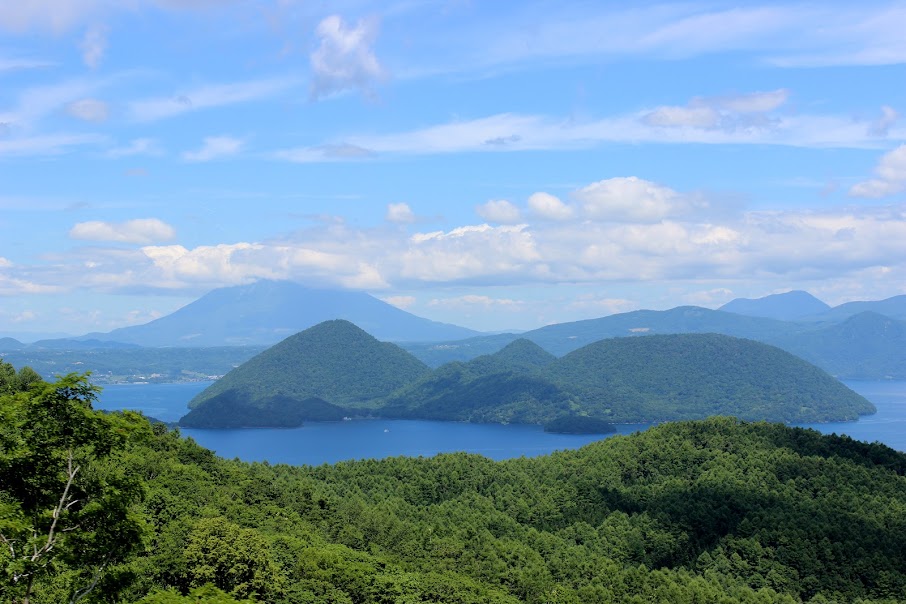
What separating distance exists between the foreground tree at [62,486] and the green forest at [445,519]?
5 cm

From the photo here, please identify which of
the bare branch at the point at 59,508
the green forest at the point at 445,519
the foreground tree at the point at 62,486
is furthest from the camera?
the green forest at the point at 445,519

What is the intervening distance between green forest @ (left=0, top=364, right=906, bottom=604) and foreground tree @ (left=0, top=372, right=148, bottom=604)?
0.16 ft

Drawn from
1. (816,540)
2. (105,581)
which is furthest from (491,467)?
(105,581)

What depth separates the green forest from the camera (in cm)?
1864

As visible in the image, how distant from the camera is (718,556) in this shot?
94.4m

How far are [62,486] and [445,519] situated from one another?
80263 millimetres

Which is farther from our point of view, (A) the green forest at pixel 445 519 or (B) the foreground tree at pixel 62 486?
(A) the green forest at pixel 445 519

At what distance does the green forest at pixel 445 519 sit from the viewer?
1864 centimetres

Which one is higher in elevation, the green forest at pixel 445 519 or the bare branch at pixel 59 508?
the bare branch at pixel 59 508

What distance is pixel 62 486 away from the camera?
18.8m

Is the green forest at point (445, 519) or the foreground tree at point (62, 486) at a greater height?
the foreground tree at point (62, 486)

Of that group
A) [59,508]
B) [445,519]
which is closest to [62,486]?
[59,508]

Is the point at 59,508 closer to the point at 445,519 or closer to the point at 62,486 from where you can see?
the point at 62,486

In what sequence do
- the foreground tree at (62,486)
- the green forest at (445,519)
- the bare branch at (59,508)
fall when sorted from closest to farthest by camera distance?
the bare branch at (59,508) < the foreground tree at (62,486) < the green forest at (445,519)
